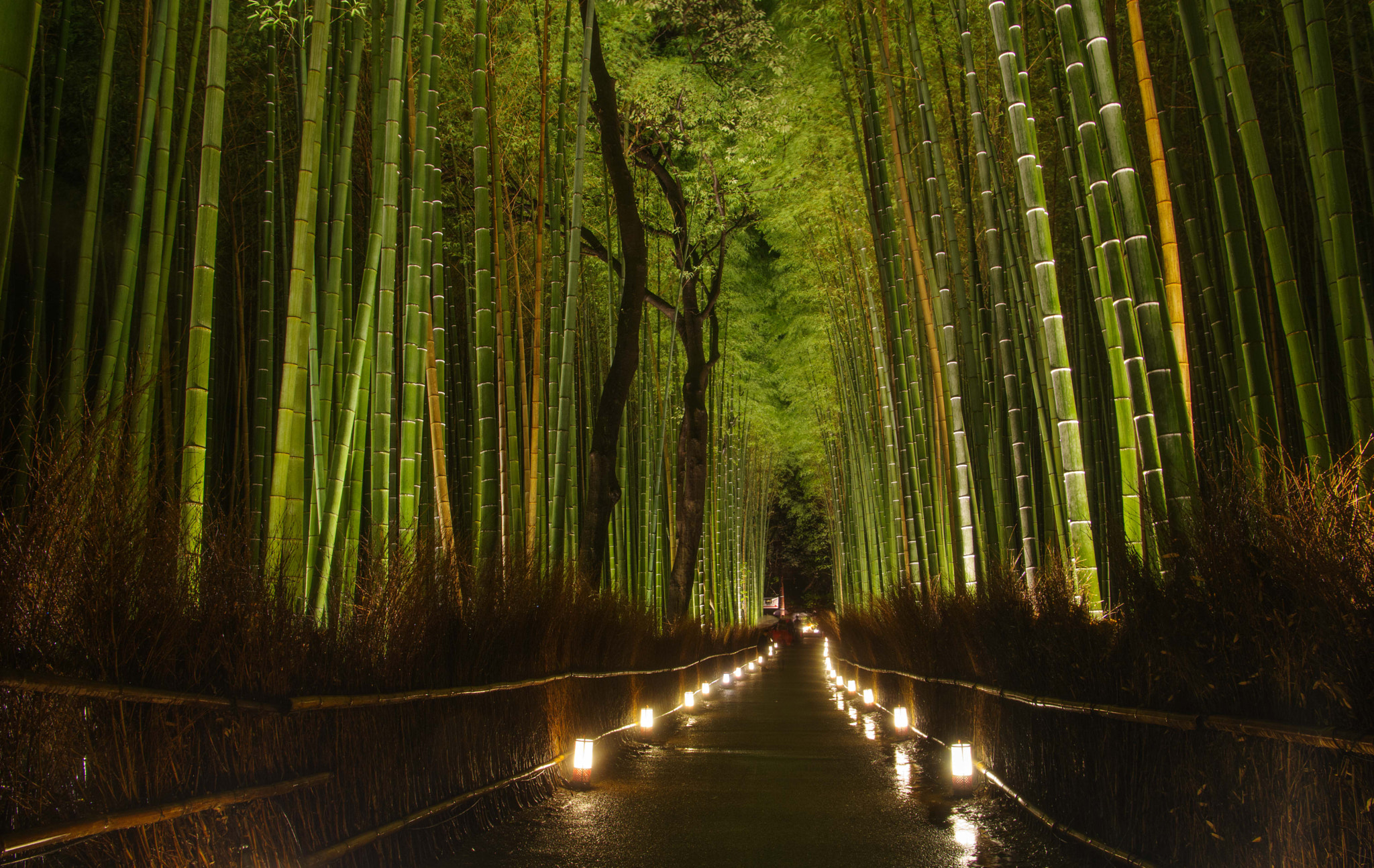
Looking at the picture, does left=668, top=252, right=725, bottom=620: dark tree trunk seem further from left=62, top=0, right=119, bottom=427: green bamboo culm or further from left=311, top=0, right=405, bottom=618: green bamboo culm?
left=62, top=0, right=119, bottom=427: green bamboo culm

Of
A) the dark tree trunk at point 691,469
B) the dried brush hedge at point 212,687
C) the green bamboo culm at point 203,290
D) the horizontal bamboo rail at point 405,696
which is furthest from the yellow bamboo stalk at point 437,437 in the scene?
the dark tree trunk at point 691,469

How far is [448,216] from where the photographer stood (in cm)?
775

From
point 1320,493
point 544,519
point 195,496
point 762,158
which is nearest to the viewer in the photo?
point 1320,493

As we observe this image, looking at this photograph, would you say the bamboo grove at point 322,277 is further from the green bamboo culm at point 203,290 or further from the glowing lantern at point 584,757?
the glowing lantern at point 584,757

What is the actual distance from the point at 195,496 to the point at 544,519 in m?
2.83

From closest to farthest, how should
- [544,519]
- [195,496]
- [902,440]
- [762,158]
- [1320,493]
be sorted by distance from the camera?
[1320,493] < [195,496] < [544,519] < [902,440] < [762,158]

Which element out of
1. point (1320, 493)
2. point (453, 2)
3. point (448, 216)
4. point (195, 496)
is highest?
point (453, 2)

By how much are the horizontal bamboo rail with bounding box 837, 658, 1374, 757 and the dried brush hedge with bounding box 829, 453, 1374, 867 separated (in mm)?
21

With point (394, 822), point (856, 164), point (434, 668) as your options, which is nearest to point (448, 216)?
point (856, 164)

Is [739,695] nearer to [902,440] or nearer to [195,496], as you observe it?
[902,440]

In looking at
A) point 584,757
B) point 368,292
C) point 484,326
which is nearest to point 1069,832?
point 584,757

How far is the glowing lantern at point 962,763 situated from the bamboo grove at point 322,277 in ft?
6.20

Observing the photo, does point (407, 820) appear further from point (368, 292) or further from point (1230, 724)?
point (1230, 724)

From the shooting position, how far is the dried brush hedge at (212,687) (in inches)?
58.2
